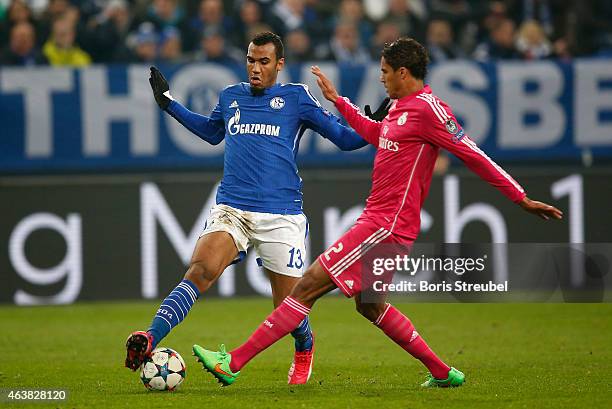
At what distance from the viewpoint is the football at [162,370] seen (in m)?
7.20

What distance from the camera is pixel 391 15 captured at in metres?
16.3

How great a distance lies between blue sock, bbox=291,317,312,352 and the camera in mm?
7910

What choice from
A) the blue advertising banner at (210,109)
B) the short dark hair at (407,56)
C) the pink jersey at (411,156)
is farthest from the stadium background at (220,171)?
the short dark hair at (407,56)

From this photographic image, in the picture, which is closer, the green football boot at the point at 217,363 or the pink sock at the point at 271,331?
the green football boot at the point at 217,363

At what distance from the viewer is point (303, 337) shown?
792 cm

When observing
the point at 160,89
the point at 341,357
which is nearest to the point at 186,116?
the point at 160,89

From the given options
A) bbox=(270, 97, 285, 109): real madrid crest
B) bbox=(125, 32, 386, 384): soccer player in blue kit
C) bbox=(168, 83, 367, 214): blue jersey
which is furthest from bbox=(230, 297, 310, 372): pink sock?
bbox=(270, 97, 285, 109): real madrid crest

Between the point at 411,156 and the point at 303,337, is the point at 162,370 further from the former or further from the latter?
the point at 411,156

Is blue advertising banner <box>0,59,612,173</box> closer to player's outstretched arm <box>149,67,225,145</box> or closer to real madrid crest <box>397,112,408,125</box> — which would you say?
player's outstretched arm <box>149,67,225,145</box>

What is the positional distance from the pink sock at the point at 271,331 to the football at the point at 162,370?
43 centimetres

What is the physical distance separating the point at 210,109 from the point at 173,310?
729 cm

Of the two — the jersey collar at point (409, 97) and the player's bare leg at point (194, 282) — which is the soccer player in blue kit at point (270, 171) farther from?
the jersey collar at point (409, 97)

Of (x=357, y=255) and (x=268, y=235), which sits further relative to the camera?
(x=268, y=235)

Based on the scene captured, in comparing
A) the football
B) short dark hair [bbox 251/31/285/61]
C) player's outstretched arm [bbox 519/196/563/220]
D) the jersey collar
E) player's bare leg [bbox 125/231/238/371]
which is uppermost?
short dark hair [bbox 251/31/285/61]
